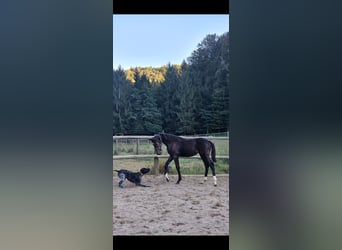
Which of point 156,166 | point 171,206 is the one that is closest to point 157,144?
point 156,166

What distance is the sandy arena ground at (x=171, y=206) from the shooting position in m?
3.84

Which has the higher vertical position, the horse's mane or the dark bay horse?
the horse's mane

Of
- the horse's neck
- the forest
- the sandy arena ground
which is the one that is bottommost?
the sandy arena ground

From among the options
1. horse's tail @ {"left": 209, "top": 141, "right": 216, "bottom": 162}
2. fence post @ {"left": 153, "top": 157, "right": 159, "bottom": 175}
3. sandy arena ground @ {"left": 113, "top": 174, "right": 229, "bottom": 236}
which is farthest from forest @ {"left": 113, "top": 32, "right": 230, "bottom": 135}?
sandy arena ground @ {"left": 113, "top": 174, "right": 229, "bottom": 236}

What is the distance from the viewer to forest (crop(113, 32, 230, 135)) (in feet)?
15.1

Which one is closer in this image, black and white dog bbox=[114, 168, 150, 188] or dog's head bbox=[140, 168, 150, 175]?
black and white dog bbox=[114, 168, 150, 188]

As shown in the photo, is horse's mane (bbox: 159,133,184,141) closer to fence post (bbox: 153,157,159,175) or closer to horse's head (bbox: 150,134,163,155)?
horse's head (bbox: 150,134,163,155)

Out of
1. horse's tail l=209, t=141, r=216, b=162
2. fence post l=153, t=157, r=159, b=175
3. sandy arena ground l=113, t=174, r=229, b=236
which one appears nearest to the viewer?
sandy arena ground l=113, t=174, r=229, b=236

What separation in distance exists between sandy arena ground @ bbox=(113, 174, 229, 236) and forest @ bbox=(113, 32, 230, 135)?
30.7 inches

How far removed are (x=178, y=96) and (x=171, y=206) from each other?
1656 mm

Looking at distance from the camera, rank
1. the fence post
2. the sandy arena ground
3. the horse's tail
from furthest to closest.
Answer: the fence post, the horse's tail, the sandy arena ground
